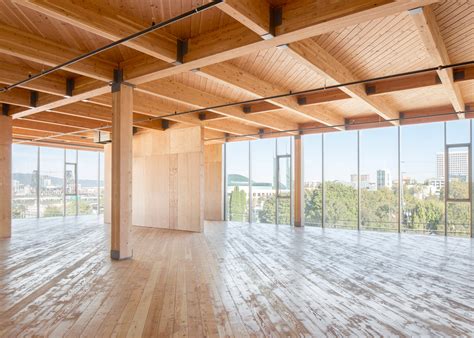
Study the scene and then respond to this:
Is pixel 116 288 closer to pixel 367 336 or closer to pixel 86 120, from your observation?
pixel 367 336

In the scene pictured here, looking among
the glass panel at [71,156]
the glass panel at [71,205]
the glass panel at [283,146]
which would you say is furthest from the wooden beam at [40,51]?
the glass panel at [71,205]

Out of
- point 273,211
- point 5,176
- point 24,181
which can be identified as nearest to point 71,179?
point 24,181

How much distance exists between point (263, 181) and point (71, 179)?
1031cm

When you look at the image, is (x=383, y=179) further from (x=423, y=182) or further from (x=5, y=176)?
(x=5, y=176)

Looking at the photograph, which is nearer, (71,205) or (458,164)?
(458,164)

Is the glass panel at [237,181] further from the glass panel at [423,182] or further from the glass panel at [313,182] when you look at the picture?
Answer: the glass panel at [423,182]

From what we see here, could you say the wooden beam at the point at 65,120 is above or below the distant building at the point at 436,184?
above

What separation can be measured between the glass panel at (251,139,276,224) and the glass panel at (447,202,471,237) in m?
6.34

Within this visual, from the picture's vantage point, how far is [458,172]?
10383 mm

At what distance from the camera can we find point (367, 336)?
3266mm

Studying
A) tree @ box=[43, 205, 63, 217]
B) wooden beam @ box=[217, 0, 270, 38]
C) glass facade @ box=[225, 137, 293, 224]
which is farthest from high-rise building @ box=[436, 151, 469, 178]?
tree @ box=[43, 205, 63, 217]

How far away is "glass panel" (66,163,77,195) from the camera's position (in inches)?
683

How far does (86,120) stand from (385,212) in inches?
441

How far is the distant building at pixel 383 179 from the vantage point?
40.3 feet
